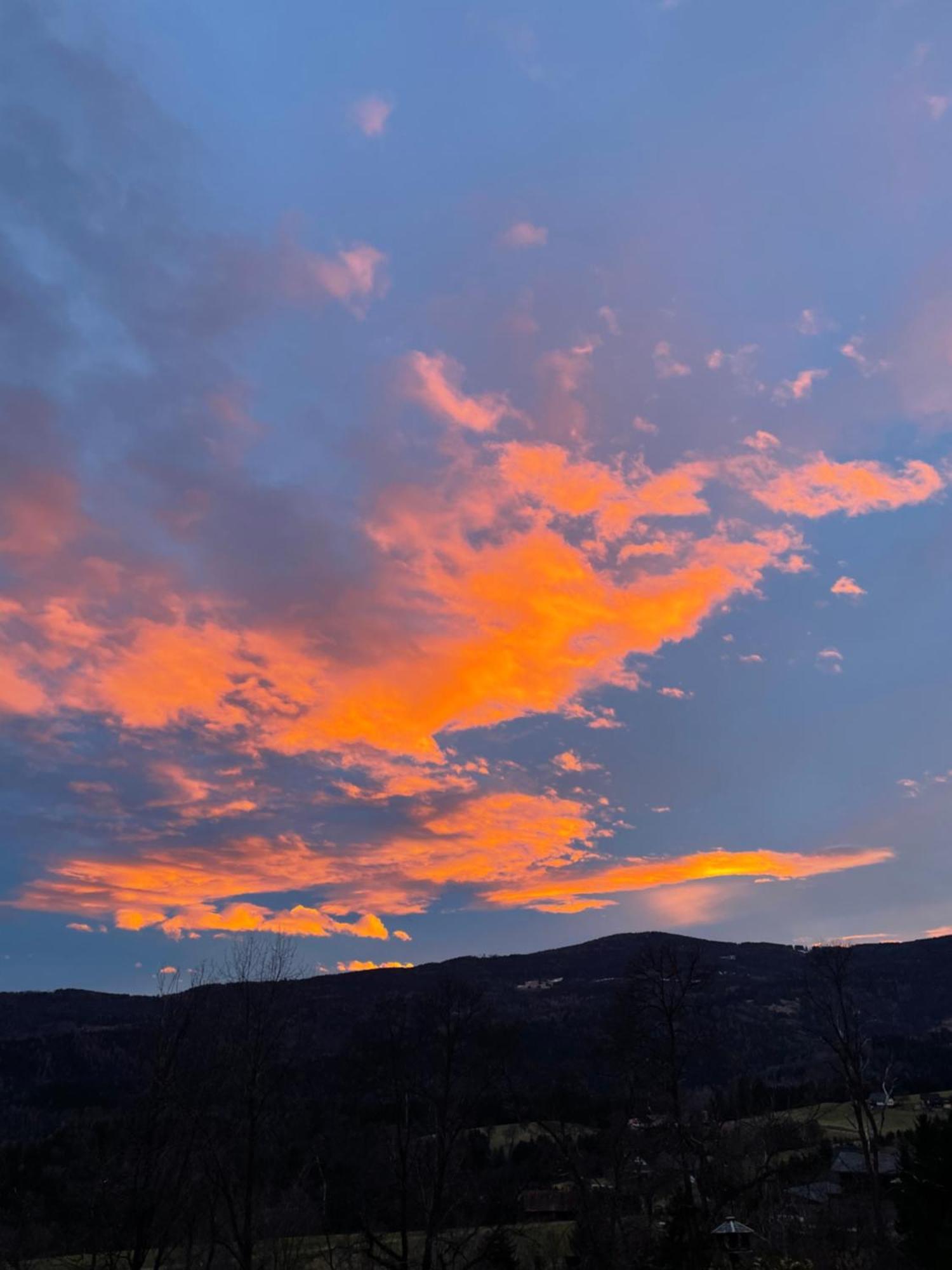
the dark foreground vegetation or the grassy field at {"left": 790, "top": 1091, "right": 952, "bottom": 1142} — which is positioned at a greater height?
the dark foreground vegetation

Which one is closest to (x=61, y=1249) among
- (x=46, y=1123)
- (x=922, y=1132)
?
(x=922, y=1132)

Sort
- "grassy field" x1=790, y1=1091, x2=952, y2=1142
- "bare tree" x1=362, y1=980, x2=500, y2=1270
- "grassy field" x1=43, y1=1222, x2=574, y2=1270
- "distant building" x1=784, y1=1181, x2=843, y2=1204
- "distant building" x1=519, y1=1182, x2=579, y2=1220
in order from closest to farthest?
1. "bare tree" x1=362, y1=980, x2=500, y2=1270
2. "grassy field" x1=43, y1=1222, x2=574, y2=1270
3. "distant building" x1=784, y1=1181, x2=843, y2=1204
4. "distant building" x1=519, y1=1182, x2=579, y2=1220
5. "grassy field" x1=790, y1=1091, x2=952, y2=1142

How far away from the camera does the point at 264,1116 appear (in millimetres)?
32312

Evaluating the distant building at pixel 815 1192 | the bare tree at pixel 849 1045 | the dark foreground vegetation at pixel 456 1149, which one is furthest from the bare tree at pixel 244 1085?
the distant building at pixel 815 1192

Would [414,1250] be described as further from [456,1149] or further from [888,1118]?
[888,1118]

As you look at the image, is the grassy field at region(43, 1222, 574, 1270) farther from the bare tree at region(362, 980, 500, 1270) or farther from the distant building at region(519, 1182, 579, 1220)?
the bare tree at region(362, 980, 500, 1270)

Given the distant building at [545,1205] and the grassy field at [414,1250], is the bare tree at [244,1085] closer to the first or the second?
the grassy field at [414,1250]

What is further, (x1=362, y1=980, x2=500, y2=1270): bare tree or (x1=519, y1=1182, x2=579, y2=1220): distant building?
(x1=519, y1=1182, x2=579, y2=1220): distant building

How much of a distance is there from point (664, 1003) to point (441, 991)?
39.5ft

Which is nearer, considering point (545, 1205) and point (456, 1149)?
point (456, 1149)

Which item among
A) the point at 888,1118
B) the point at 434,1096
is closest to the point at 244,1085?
the point at 434,1096

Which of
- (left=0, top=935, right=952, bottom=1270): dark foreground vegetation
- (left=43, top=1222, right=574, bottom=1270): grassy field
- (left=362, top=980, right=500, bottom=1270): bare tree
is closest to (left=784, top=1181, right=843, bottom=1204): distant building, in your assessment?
(left=0, top=935, right=952, bottom=1270): dark foreground vegetation

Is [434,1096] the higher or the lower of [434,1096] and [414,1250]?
the higher

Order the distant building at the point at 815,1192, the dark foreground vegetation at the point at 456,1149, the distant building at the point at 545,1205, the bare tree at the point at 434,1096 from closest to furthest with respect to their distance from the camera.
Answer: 1. the dark foreground vegetation at the point at 456,1149
2. the bare tree at the point at 434,1096
3. the distant building at the point at 815,1192
4. the distant building at the point at 545,1205
